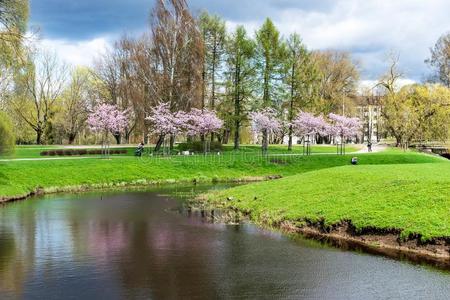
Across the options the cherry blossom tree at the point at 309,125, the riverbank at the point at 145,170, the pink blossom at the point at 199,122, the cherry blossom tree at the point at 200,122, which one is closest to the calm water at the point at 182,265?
the riverbank at the point at 145,170

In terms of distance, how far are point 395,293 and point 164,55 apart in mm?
46759

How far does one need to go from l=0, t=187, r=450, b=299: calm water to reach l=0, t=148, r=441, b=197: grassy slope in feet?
42.8

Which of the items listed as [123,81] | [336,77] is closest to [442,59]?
[336,77]

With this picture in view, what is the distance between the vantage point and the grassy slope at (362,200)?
64.1 feet

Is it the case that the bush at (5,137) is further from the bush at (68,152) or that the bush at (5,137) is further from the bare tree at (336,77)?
the bare tree at (336,77)

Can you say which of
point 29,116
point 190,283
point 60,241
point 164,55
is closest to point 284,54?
point 164,55

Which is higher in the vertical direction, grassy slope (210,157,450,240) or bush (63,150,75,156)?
bush (63,150,75,156)

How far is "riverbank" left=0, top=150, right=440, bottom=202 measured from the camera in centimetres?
3722

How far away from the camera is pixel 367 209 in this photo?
21.5 metres

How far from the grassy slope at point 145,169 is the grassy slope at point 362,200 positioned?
555 inches

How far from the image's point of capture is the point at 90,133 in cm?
9444

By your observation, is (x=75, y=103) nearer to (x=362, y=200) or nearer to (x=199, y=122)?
(x=199, y=122)

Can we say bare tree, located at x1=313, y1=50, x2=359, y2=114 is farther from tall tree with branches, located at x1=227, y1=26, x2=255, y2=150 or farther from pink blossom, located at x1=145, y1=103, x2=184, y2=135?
pink blossom, located at x1=145, y1=103, x2=184, y2=135

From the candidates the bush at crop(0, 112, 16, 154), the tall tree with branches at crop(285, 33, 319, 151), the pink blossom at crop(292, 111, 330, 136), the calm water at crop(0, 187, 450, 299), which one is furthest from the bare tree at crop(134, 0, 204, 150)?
the calm water at crop(0, 187, 450, 299)
